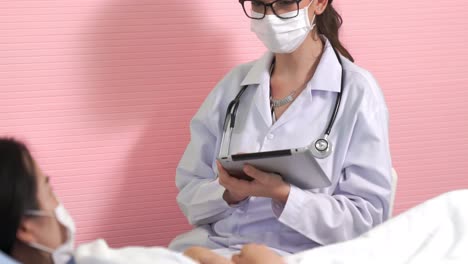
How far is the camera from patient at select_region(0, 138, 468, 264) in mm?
1307

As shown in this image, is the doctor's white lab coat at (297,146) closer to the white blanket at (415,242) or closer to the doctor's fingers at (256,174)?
the doctor's fingers at (256,174)

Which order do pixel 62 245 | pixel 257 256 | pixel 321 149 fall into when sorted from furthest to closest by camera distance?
pixel 321 149 → pixel 257 256 → pixel 62 245

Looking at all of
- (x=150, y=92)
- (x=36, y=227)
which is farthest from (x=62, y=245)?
(x=150, y=92)

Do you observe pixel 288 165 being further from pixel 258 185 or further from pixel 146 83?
pixel 146 83

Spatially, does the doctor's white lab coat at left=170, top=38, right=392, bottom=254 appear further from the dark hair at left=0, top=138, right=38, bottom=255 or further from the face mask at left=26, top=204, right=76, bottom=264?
the dark hair at left=0, top=138, right=38, bottom=255

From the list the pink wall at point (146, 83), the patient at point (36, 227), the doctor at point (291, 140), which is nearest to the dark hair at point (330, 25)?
the doctor at point (291, 140)

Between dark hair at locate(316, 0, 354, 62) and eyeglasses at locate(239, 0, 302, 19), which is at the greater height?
eyeglasses at locate(239, 0, 302, 19)

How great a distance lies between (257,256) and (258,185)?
10.6 inches

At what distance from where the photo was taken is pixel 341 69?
193cm

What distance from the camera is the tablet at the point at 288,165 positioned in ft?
5.29

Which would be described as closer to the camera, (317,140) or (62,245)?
(62,245)

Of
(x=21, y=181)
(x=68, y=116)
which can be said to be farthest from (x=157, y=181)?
(x=21, y=181)

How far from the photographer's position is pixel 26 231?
1.35m

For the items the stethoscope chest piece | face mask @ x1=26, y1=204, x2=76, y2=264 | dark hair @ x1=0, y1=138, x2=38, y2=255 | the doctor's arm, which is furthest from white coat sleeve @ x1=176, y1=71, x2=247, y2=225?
dark hair @ x1=0, y1=138, x2=38, y2=255
